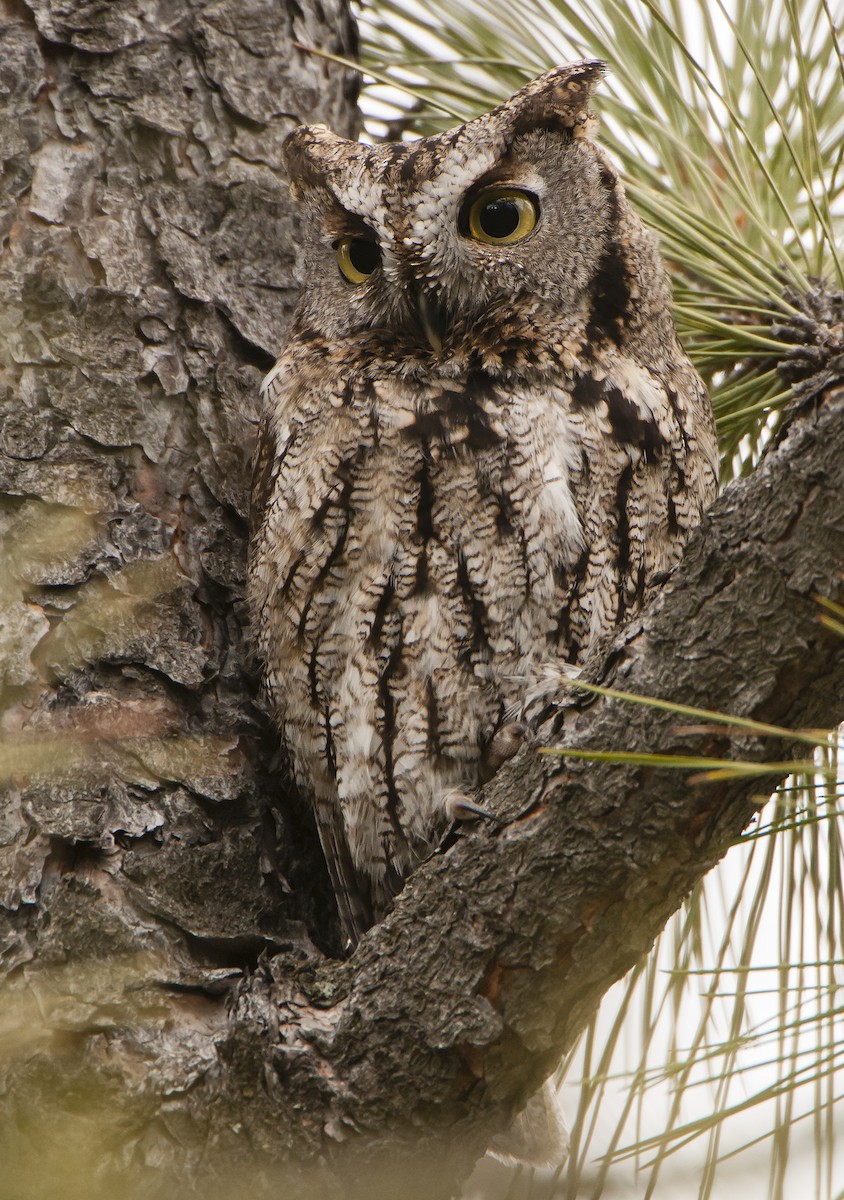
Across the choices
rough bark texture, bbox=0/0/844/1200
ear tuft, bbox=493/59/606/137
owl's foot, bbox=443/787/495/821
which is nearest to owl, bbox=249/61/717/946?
ear tuft, bbox=493/59/606/137

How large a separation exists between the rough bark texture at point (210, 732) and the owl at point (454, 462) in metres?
0.17

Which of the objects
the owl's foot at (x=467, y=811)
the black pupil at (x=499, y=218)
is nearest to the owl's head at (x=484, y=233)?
the black pupil at (x=499, y=218)

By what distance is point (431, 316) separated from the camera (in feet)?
6.53

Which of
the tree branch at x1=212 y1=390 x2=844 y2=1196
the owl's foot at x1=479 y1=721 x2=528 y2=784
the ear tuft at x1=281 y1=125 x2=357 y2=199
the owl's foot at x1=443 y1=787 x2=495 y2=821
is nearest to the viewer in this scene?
the tree branch at x1=212 y1=390 x2=844 y2=1196

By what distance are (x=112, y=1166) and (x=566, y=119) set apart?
5.92 ft

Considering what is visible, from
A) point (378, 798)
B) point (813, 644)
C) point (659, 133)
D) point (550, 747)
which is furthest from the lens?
point (659, 133)

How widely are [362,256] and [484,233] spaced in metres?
0.24

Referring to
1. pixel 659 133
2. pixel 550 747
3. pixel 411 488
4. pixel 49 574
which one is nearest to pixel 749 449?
pixel 659 133

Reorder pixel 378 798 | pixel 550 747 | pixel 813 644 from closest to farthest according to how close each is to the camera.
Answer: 1. pixel 813 644
2. pixel 550 747
3. pixel 378 798

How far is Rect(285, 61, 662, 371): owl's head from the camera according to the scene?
1.98 meters

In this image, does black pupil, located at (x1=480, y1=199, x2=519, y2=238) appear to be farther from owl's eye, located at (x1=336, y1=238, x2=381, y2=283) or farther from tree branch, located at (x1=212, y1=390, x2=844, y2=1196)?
tree branch, located at (x1=212, y1=390, x2=844, y2=1196)

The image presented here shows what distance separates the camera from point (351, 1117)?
1.45 metres

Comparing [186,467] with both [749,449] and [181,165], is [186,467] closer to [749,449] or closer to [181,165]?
[181,165]

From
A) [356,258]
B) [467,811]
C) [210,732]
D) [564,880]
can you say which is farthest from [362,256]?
[564,880]
